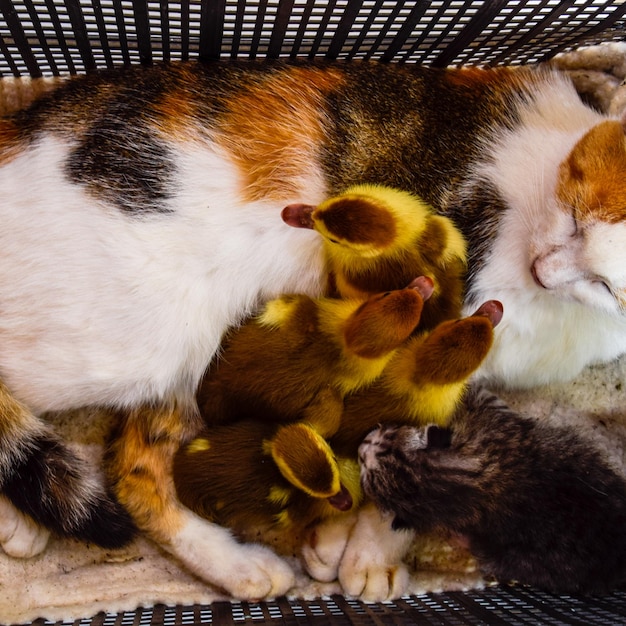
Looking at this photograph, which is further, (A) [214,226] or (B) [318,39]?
(B) [318,39]

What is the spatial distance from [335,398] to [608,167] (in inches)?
27.4

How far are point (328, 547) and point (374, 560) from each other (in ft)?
0.35

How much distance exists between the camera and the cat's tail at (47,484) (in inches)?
55.6

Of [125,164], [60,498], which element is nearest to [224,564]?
[60,498]

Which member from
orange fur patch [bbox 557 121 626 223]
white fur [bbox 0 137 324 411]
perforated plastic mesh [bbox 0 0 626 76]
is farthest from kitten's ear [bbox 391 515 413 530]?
perforated plastic mesh [bbox 0 0 626 76]

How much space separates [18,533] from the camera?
1.58m

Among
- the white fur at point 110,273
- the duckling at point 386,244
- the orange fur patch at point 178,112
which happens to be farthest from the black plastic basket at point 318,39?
the duckling at point 386,244

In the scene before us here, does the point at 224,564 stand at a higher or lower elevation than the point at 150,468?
lower

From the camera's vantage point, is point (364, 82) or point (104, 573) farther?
point (104, 573)

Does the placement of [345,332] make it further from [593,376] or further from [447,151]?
[593,376]

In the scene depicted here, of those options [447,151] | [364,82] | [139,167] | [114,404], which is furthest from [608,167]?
[114,404]

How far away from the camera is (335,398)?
59.5 inches

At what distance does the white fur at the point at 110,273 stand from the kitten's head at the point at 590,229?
0.50 meters

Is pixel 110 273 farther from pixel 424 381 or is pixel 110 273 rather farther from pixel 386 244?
pixel 424 381
